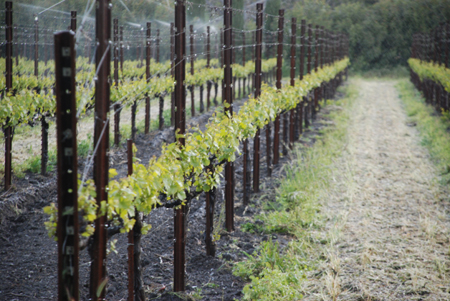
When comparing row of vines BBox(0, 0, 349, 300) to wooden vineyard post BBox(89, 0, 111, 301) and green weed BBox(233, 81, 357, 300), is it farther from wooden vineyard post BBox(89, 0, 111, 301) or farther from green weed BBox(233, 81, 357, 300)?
green weed BBox(233, 81, 357, 300)

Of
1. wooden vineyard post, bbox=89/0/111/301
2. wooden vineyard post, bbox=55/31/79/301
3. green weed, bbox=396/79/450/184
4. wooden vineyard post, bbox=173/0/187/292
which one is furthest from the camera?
green weed, bbox=396/79/450/184

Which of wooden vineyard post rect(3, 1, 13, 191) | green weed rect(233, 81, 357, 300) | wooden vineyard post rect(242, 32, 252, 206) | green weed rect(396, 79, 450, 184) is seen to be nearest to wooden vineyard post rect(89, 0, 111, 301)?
green weed rect(233, 81, 357, 300)

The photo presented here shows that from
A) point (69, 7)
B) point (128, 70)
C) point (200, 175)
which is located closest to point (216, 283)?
point (200, 175)

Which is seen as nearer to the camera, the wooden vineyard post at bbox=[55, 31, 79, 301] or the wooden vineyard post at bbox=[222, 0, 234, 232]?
the wooden vineyard post at bbox=[55, 31, 79, 301]

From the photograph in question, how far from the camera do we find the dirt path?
4.08m

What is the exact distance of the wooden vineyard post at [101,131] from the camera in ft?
8.17

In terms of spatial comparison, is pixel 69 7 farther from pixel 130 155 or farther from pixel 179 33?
pixel 130 155

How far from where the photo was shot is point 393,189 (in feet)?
23.1

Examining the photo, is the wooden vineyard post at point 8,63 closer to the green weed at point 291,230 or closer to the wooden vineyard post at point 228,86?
the wooden vineyard post at point 228,86

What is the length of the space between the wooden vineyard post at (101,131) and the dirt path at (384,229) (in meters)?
2.14

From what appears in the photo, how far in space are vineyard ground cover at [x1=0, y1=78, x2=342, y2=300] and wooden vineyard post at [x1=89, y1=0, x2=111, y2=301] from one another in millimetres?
746

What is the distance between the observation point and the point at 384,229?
216 inches

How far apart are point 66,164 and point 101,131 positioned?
42 centimetres

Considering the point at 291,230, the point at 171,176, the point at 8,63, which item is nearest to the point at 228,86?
the point at 291,230
